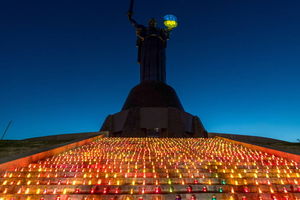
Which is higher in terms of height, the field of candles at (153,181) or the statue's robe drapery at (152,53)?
the statue's robe drapery at (152,53)

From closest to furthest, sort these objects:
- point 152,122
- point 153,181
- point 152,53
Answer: point 153,181 < point 152,122 < point 152,53

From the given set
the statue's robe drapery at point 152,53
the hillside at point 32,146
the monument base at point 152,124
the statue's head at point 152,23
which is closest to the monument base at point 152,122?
the monument base at point 152,124

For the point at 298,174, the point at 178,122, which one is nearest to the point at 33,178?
the point at 298,174

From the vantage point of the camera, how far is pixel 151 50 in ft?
100

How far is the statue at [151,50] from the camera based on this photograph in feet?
96.7

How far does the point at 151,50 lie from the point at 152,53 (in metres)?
0.64

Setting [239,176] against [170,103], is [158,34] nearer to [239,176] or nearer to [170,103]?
[170,103]

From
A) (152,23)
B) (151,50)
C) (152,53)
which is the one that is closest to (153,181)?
(152,53)

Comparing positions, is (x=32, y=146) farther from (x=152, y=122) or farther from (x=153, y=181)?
(x=152, y=122)

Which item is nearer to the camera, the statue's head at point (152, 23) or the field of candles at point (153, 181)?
the field of candles at point (153, 181)

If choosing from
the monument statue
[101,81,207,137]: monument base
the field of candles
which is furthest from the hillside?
the monument statue

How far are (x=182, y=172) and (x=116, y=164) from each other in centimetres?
183

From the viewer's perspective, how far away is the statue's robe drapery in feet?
96.6

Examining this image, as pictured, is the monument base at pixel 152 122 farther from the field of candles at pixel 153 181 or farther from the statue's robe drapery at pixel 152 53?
the field of candles at pixel 153 181
